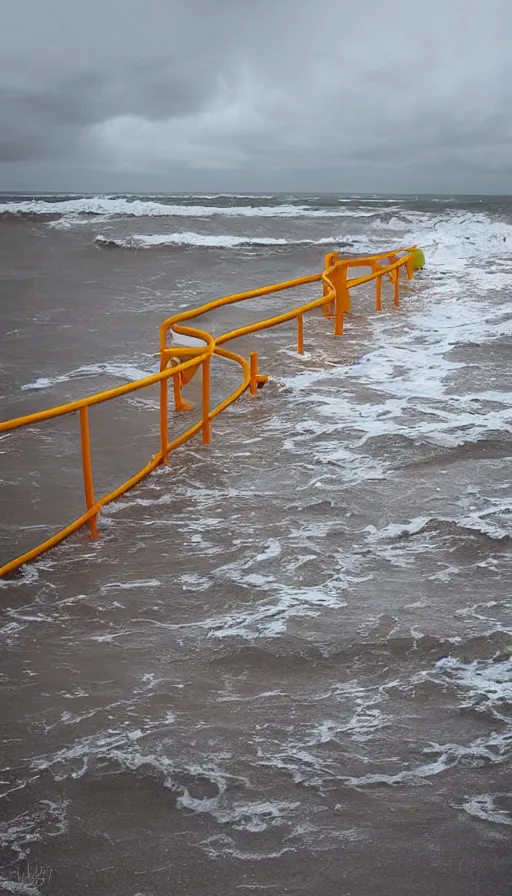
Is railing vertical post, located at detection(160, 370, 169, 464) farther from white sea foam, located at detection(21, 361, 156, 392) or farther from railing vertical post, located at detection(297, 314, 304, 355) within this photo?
railing vertical post, located at detection(297, 314, 304, 355)

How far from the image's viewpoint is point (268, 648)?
3.27 meters

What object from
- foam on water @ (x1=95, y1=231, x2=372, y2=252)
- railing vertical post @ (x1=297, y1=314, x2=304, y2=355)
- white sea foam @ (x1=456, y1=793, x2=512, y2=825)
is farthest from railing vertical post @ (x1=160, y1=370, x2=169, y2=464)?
foam on water @ (x1=95, y1=231, x2=372, y2=252)

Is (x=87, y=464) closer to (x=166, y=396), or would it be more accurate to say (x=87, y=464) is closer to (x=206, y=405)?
(x=166, y=396)

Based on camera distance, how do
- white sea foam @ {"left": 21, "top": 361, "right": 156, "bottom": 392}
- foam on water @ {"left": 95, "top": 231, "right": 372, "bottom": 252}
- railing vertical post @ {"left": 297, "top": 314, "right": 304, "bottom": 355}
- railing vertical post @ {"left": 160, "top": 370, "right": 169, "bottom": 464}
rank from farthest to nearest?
foam on water @ {"left": 95, "top": 231, "right": 372, "bottom": 252}, railing vertical post @ {"left": 297, "top": 314, "right": 304, "bottom": 355}, white sea foam @ {"left": 21, "top": 361, "right": 156, "bottom": 392}, railing vertical post @ {"left": 160, "top": 370, "right": 169, "bottom": 464}

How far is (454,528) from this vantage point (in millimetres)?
4324

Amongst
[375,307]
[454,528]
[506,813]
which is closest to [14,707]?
A: [506,813]

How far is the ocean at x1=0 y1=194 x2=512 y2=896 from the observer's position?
7.46 feet

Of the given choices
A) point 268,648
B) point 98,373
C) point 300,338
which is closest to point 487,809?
point 268,648

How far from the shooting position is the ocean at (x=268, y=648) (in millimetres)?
2273

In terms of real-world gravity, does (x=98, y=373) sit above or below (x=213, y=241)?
below

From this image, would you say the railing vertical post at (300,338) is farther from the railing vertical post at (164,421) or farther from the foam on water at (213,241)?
the foam on water at (213,241)

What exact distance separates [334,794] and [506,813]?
1.68ft

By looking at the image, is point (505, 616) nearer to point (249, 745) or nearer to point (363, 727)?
point (363, 727)

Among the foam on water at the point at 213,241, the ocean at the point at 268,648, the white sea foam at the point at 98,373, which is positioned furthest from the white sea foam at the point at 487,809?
the foam on water at the point at 213,241
